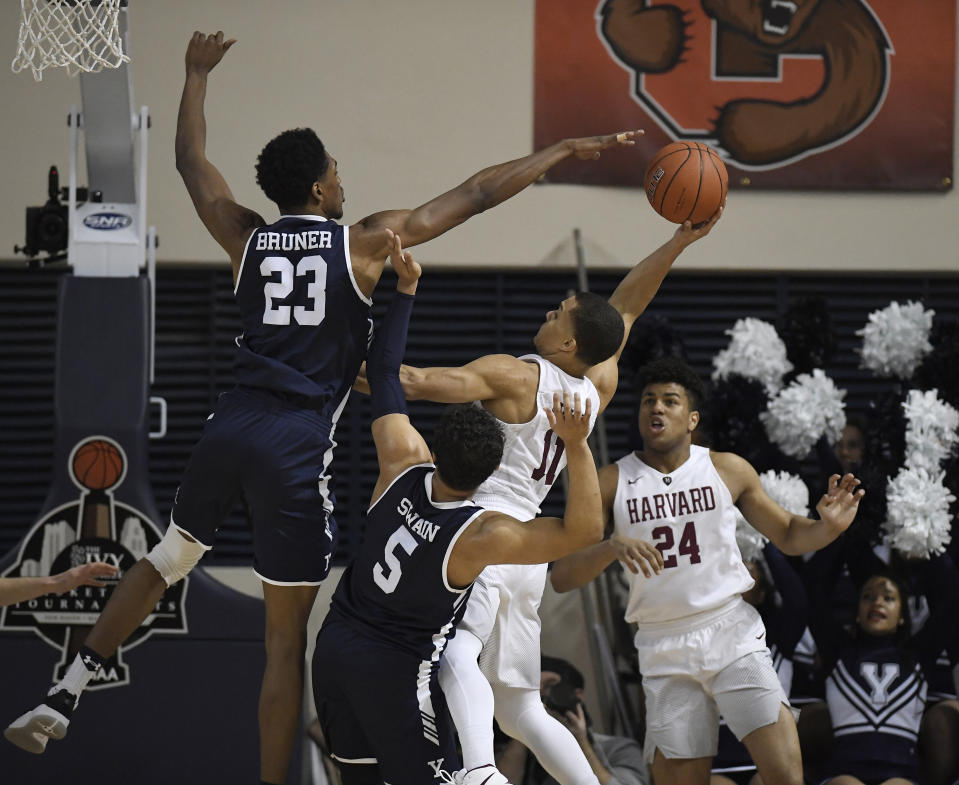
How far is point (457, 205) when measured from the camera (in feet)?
15.5

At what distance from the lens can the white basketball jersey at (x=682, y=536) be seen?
546cm

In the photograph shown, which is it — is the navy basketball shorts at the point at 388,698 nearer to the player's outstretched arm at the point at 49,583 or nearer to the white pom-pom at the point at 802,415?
the player's outstretched arm at the point at 49,583

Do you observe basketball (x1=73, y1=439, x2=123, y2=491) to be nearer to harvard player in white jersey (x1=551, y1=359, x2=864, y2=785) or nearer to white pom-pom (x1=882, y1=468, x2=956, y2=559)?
harvard player in white jersey (x1=551, y1=359, x2=864, y2=785)

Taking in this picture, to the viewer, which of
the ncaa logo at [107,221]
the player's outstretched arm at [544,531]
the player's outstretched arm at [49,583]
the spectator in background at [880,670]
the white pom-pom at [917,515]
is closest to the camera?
the player's outstretched arm at [544,531]

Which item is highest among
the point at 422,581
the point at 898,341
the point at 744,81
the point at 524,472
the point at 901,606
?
the point at 744,81

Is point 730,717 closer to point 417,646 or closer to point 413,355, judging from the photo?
point 417,646

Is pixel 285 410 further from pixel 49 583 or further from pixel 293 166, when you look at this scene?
pixel 49 583

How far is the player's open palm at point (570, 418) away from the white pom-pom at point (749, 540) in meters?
2.63

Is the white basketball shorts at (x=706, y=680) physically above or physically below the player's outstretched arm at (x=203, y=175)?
below

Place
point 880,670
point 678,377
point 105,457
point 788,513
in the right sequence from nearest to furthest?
point 788,513
point 678,377
point 105,457
point 880,670

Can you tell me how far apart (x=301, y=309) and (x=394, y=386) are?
39cm

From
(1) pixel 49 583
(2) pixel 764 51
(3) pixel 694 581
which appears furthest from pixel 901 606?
(1) pixel 49 583

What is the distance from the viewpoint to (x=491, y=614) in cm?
492

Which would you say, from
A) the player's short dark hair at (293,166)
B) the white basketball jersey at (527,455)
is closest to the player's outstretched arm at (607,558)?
the white basketball jersey at (527,455)
